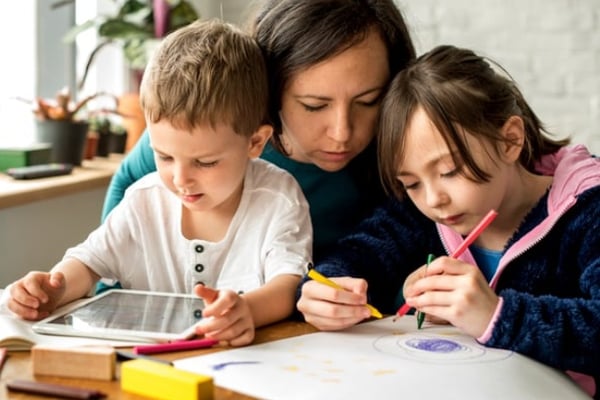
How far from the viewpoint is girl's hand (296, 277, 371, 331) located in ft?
3.80

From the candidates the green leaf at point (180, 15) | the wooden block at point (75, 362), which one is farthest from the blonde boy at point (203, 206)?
the green leaf at point (180, 15)

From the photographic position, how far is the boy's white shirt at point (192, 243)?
1.36 meters

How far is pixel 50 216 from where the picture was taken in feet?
7.36

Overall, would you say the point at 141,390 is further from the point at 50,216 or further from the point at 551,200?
the point at 50,216

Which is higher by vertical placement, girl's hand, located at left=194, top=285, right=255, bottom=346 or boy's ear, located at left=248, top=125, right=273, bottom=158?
boy's ear, located at left=248, top=125, right=273, bottom=158

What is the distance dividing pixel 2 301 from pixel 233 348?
0.34m

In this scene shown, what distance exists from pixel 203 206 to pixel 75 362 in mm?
435

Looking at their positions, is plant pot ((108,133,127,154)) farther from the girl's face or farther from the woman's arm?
the girl's face

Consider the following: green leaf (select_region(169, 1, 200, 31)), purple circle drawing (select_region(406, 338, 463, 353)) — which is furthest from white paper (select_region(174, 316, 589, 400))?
green leaf (select_region(169, 1, 200, 31))

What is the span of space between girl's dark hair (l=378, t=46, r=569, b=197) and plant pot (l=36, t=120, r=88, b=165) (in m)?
1.17

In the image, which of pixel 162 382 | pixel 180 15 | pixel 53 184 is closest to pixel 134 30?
pixel 180 15

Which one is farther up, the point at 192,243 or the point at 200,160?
the point at 200,160

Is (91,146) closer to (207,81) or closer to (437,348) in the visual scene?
(207,81)

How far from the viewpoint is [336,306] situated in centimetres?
117
